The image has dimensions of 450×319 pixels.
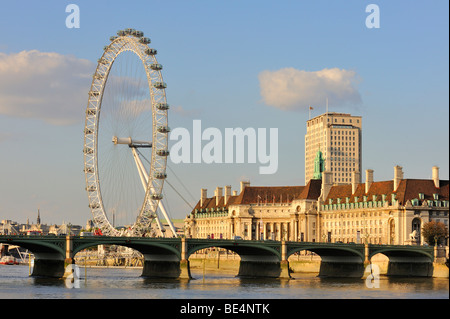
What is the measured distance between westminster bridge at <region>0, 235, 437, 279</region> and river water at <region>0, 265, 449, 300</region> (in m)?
4.18

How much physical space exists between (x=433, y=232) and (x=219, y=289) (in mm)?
64563

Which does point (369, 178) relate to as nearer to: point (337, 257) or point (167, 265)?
point (337, 257)

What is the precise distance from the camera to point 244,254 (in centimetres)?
15625

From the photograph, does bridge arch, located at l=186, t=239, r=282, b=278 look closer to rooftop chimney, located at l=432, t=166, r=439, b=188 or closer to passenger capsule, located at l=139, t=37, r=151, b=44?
passenger capsule, located at l=139, t=37, r=151, b=44

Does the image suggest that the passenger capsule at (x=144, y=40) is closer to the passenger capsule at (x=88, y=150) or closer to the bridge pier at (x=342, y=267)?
the passenger capsule at (x=88, y=150)

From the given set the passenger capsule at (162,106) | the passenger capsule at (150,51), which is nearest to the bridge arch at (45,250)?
the passenger capsule at (162,106)

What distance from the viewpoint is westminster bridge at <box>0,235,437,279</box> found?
5207 inches

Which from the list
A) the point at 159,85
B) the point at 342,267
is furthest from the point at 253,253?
the point at 159,85

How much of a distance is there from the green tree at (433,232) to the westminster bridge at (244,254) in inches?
470
